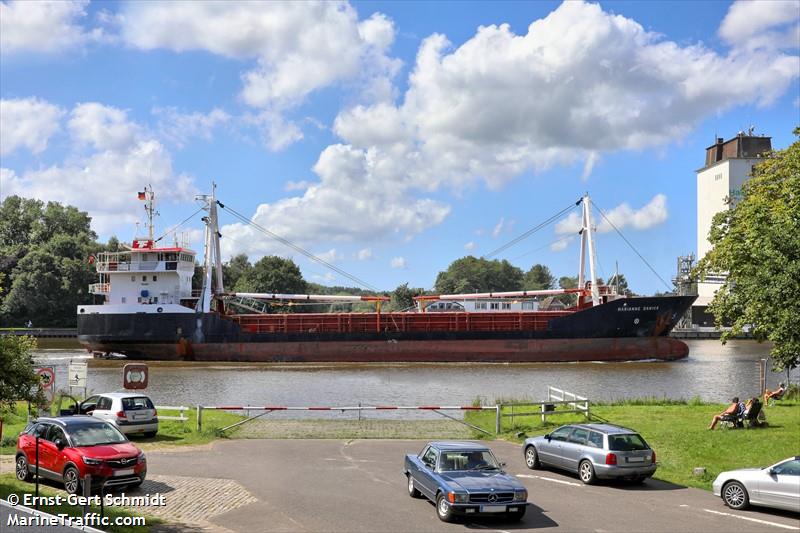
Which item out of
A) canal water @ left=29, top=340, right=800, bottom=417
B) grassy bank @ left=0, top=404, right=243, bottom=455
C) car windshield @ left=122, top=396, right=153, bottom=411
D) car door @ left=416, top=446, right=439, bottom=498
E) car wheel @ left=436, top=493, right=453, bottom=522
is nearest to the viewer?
car wheel @ left=436, top=493, right=453, bottom=522

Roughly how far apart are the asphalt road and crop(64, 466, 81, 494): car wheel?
2772 millimetres

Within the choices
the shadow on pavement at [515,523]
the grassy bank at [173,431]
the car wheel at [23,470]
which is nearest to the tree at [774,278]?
the shadow on pavement at [515,523]

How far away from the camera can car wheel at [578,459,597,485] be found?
47.3ft

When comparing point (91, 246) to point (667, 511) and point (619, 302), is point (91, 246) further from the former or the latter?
point (667, 511)

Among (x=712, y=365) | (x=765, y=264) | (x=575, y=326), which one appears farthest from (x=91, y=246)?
(x=765, y=264)

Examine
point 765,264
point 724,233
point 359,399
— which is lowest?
point 359,399

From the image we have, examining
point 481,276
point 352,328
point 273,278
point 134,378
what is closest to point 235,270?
point 273,278

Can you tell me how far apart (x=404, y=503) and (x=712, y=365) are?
1898 inches

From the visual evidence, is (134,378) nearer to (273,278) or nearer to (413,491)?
(413,491)

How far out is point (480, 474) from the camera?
39.6 feet

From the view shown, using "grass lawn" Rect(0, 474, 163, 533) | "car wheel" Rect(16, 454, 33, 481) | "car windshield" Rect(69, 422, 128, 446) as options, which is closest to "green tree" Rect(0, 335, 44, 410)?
"car windshield" Rect(69, 422, 128, 446)

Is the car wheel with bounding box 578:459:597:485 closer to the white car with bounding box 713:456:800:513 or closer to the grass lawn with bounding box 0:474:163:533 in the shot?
the white car with bounding box 713:456:800:513

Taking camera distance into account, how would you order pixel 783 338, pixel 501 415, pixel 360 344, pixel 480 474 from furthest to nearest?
pixel 360 344
pixel 501 415
pixel 783 338
pixel 480 474

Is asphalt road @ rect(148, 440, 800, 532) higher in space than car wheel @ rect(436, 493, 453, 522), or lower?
lower
